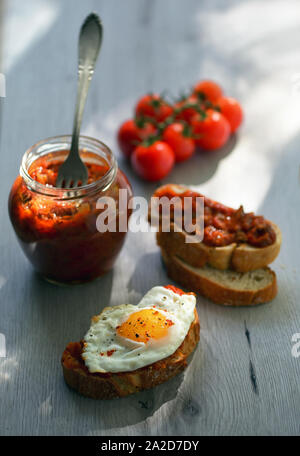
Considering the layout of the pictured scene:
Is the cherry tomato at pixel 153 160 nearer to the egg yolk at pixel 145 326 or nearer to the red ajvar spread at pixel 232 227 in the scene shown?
the red ajvar spread at pixel 232 227

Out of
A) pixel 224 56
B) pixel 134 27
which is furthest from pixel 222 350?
pixel 134 27

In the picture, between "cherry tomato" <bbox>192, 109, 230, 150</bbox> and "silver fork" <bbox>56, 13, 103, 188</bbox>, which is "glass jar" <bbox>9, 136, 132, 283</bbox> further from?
"cherry tomato" <bbox>192, 109, 230, 150</bbox>

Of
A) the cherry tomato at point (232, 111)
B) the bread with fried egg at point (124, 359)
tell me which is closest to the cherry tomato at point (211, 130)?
the cherry tomato at point (232, 111)

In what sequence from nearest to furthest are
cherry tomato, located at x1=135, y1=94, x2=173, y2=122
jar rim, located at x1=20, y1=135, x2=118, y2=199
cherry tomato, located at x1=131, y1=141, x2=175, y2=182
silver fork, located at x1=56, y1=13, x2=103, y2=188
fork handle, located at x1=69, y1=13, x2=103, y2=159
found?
jar rim, located at x1=20, y1=135, x2=118, y2=199 < silver fork, located at x1=56, y1=13, x2=103, y2=188 < fork handle, located at x1=69, y1=13, x2=103, y2=159 < cherry tomato, located at x1=131, y1=141, x2=175, y2=182 < cherry tomato, located at x1=135, y1=94, x2=173, y2=122

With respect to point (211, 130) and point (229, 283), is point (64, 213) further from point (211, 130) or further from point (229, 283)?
point (211, 130)

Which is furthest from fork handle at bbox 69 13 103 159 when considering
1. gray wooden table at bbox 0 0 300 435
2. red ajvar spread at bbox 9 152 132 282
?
gray wooden table at bbox 0 0 300 435

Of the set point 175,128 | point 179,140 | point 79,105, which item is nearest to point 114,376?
point 79,105
